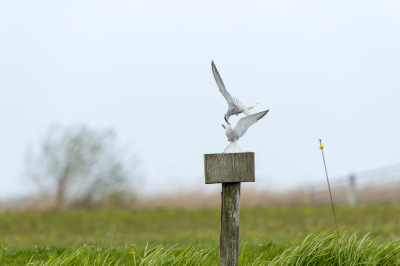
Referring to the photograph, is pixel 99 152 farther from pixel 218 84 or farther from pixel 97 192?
pixel 218 84

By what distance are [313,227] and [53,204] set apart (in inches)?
382

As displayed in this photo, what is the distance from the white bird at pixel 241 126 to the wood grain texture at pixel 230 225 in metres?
0.51

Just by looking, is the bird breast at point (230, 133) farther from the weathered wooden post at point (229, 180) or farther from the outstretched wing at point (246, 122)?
the weathered wooden post at point (229, 180)

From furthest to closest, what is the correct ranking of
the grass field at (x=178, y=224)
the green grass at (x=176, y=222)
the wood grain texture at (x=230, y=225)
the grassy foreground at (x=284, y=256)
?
the green grass at (x=176, y=222) → the grass field at (x=178, y=224) → the grassy foreground at (x=284, y=256) → the wood grain texture at (x=230, y=225)

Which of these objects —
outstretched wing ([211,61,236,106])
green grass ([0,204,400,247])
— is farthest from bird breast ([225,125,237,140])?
green grass ([0,204,400,247])

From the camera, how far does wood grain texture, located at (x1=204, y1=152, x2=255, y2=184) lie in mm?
4484

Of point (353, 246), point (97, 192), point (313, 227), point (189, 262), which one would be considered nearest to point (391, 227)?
point (313, 227)

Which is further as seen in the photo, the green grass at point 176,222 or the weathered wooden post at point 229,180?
the green grass at point 176,222

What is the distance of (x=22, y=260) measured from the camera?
5.44 m

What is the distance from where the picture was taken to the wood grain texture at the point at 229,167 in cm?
448

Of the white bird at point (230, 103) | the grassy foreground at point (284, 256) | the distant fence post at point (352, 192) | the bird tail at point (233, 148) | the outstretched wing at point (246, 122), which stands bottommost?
the grassy foreground at point (284, 256)

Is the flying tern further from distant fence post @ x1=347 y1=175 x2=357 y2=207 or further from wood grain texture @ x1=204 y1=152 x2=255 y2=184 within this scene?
distant fence post @ x1=347 y1=175 x2=357 y2=207

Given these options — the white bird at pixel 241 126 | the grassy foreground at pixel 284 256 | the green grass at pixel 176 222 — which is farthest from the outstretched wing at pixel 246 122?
the green grass at pixel 176 222

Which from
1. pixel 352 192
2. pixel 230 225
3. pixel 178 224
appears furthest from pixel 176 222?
pixel 230 225
